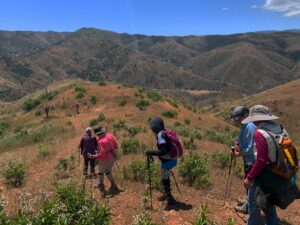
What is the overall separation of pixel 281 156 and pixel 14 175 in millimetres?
7265

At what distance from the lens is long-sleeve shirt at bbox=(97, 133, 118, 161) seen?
8.38 m

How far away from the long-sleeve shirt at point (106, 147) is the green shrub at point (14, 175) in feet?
9.20

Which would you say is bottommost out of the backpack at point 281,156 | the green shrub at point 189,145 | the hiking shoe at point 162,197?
the green shrub at point 189,145

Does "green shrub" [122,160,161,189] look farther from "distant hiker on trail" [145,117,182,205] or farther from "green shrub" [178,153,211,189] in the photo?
"distant hiker on trail" [145,117,182,205]

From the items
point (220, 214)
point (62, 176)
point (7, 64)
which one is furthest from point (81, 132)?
point (7, 64)

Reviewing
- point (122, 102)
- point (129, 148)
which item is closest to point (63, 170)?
point (129, 148)

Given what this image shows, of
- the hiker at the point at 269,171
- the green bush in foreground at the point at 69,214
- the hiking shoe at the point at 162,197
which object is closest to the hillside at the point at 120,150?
the hiking shoe at the point at 162,197

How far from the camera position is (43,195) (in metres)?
6.33

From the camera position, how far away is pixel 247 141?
613cm

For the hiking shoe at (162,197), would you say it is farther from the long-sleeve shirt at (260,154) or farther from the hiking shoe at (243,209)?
the long-sleeve shirt at (260,154)

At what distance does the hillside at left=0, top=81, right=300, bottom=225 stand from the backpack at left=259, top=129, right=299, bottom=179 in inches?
66.2

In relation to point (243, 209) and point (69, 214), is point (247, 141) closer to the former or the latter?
point (243, 209)

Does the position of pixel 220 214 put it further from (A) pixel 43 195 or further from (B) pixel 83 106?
(B) pixel 83 106

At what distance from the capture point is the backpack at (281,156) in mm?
4852
